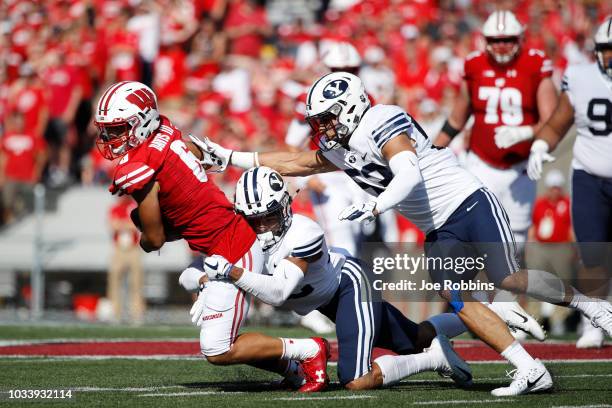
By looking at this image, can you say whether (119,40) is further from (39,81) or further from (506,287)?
(506,287)

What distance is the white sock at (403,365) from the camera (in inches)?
218

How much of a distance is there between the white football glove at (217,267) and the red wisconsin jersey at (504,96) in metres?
3.38

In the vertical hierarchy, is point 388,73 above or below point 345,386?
above

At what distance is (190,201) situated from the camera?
19.0ft

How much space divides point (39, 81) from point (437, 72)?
17.3 ft

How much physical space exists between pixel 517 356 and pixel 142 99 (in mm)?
2374

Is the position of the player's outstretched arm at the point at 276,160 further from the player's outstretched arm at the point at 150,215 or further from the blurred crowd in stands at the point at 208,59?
the blurred crowd in stands at the point at 208,59

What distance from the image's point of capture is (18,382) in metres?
5.84

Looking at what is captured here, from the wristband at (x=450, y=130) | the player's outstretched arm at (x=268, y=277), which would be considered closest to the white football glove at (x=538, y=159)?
the wristband at (x=450, y=130)

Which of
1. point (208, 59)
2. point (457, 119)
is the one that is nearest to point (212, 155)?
point (457, 119)

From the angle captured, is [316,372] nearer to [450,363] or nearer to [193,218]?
[450,363]

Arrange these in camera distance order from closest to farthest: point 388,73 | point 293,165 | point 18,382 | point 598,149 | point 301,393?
point 301,393
point 18,382
point 293,165
point 598,149
point 388,73

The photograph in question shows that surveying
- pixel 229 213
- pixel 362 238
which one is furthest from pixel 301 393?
pixel 362 238

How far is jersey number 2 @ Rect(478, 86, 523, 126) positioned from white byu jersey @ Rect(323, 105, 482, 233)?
2391mm
